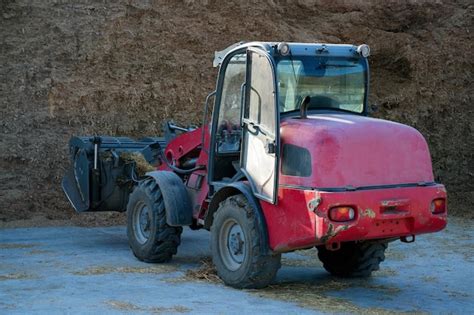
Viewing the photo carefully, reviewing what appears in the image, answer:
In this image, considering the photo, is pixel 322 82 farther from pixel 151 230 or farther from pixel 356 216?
pixel 151 230

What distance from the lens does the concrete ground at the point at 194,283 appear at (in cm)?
807

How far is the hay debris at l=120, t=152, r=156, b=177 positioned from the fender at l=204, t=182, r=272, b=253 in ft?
7.21

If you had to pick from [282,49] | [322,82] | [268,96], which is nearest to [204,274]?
[268,96]

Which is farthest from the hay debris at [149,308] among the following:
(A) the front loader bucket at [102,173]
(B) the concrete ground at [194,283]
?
(A) the front loader bucket at [102,173]

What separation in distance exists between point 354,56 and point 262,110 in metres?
1.40

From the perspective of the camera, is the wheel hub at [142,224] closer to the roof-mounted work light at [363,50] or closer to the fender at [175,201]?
the fender at [175,201]

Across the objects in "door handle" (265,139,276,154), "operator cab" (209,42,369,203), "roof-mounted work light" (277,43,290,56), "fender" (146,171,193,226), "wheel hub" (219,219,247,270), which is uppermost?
"roof-mounted work light" (277,43,290,56)

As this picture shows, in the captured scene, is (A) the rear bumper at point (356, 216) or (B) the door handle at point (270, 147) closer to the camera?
(A) the rear bumper at point (356, 216)

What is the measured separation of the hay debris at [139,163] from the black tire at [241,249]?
254 cm

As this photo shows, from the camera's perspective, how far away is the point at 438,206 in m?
8.77

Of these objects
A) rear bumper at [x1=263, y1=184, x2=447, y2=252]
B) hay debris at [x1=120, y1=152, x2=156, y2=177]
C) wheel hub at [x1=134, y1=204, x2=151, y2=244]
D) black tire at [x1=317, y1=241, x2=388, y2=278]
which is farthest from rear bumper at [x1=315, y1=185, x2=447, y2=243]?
hay debris at [x1=120, y1=152, x2=156, y2=177]

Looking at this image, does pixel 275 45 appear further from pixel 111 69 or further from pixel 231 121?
pixel 111 69

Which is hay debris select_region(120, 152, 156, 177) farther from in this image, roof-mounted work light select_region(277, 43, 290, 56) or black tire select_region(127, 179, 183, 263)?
roof-mounted work light select_region(277, 43, 290, 56)

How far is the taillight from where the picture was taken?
8.73 meters
